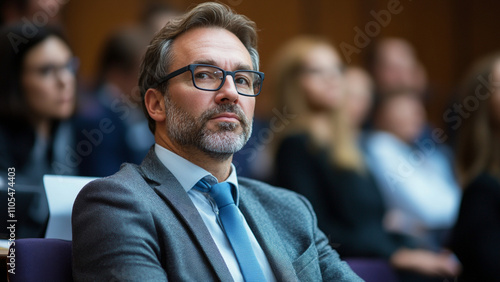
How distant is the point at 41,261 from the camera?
5.00 feet

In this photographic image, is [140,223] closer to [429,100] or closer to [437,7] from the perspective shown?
[429,100]

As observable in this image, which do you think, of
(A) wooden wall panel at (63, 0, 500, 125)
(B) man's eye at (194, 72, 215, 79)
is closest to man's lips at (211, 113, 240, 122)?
(B) man's eye at (194, 72, 215, 79)

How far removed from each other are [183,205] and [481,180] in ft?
4.95

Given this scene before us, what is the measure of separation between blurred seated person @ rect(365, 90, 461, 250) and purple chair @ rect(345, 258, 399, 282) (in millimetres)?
1049

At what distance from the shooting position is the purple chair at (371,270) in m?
2.08

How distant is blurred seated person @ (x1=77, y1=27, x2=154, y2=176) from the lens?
2779 mm

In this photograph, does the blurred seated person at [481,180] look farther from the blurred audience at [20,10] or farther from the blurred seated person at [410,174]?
the blurred audience at [20,10]

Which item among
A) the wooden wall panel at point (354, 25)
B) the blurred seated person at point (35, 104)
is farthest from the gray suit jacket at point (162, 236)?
the wooden wall panel at point (354, 25)

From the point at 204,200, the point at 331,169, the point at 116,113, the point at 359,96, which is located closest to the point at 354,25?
the point at 359,96

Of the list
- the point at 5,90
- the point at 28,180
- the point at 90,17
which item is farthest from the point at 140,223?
the point at 90,17

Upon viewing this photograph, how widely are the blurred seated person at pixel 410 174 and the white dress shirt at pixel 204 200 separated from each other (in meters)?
1.75

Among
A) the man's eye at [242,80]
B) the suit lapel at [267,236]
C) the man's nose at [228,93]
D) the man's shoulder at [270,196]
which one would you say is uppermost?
the man's eye at [242,80]

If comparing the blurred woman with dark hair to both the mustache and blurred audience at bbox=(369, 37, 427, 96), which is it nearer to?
the mustache

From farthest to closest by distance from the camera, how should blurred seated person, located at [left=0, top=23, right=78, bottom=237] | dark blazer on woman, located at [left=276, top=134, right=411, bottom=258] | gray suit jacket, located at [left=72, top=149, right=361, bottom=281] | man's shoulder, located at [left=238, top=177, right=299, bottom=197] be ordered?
1. dark blazer on woman, located at [left=276, top=134, right=411, bottom=258]
2. blurred seated person, located at [left=0, top=23, right=78, bottom=237]
3. man's shoulder, located at [left=238, top=177, right=299, bottom=197]
4. gray suit jacket, located at [left=72, top=149, right=361, bottom=281]
